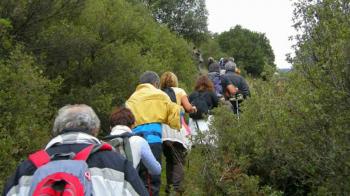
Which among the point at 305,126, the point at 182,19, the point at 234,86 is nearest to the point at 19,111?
the point at 234,86

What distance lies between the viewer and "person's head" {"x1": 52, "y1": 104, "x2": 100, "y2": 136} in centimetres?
340

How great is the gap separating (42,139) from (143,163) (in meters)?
4.20

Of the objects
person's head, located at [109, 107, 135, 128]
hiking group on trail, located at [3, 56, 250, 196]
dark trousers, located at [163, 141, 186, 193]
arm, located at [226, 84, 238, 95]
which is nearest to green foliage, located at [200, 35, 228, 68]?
arm, located at [226, 84, 238, 95]

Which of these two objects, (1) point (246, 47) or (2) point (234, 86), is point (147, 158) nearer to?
(2) point (234, 86)

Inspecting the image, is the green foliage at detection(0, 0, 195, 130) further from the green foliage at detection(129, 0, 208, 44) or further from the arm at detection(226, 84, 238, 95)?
the green foliage at detection(129, 0, 208, 44)

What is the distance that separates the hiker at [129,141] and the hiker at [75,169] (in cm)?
162

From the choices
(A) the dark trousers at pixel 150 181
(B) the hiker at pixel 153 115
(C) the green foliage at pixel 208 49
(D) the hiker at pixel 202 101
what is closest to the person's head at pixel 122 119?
(A) the dark trousers at pixel 150 181

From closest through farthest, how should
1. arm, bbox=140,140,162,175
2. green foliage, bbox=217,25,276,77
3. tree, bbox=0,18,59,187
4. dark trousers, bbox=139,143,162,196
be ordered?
arm, bbox=140,140,162,175 < dark trousers, bbox=139,143,162,196 < tree, bbox=0,18,59,187 < green foliage, bbox=217,25,276,77

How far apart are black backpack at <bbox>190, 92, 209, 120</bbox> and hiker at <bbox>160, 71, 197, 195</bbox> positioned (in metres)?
0.52

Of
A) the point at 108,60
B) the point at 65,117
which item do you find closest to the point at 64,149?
the point at 65,117

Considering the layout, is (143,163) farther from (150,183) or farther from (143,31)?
(143,31)

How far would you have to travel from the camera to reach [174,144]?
24.5 ft

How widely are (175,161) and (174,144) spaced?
0.30 meters

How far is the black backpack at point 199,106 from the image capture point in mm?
8633
